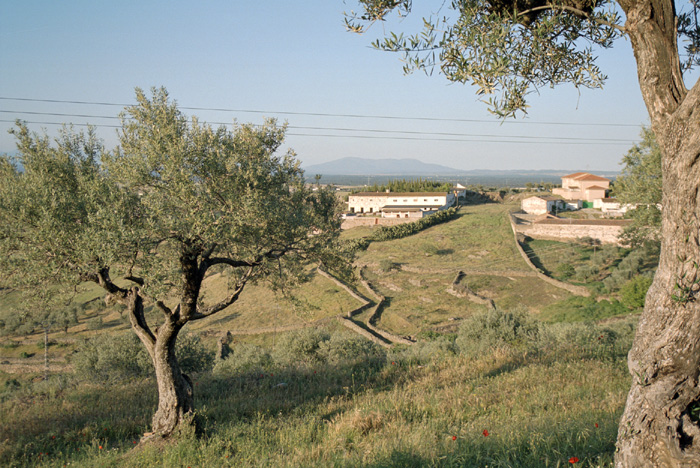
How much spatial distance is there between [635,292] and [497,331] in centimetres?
2030

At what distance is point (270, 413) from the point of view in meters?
9.07

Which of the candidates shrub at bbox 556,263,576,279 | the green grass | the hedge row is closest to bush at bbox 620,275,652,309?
shrub at bbox 556,263,576,279

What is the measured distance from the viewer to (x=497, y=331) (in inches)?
601

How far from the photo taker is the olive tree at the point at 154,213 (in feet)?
25.0

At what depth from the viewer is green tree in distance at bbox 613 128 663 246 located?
18.5 m

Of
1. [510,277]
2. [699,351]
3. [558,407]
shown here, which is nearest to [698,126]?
[699,351]

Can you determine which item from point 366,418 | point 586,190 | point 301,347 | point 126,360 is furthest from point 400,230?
point 366,418

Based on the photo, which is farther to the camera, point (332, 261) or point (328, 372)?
point (328, 372)

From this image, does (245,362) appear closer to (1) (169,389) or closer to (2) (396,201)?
(1) (169,389)

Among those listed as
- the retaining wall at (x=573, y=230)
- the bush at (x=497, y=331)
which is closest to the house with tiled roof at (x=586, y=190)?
the retaining wall at (x=573, y=230)

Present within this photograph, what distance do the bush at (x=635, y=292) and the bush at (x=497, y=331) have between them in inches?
674

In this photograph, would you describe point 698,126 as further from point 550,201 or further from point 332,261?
point 550,201

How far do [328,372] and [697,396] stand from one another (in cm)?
930

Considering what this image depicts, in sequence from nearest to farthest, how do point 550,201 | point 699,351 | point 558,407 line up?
point 699,351
point 558,407
point 550,201
